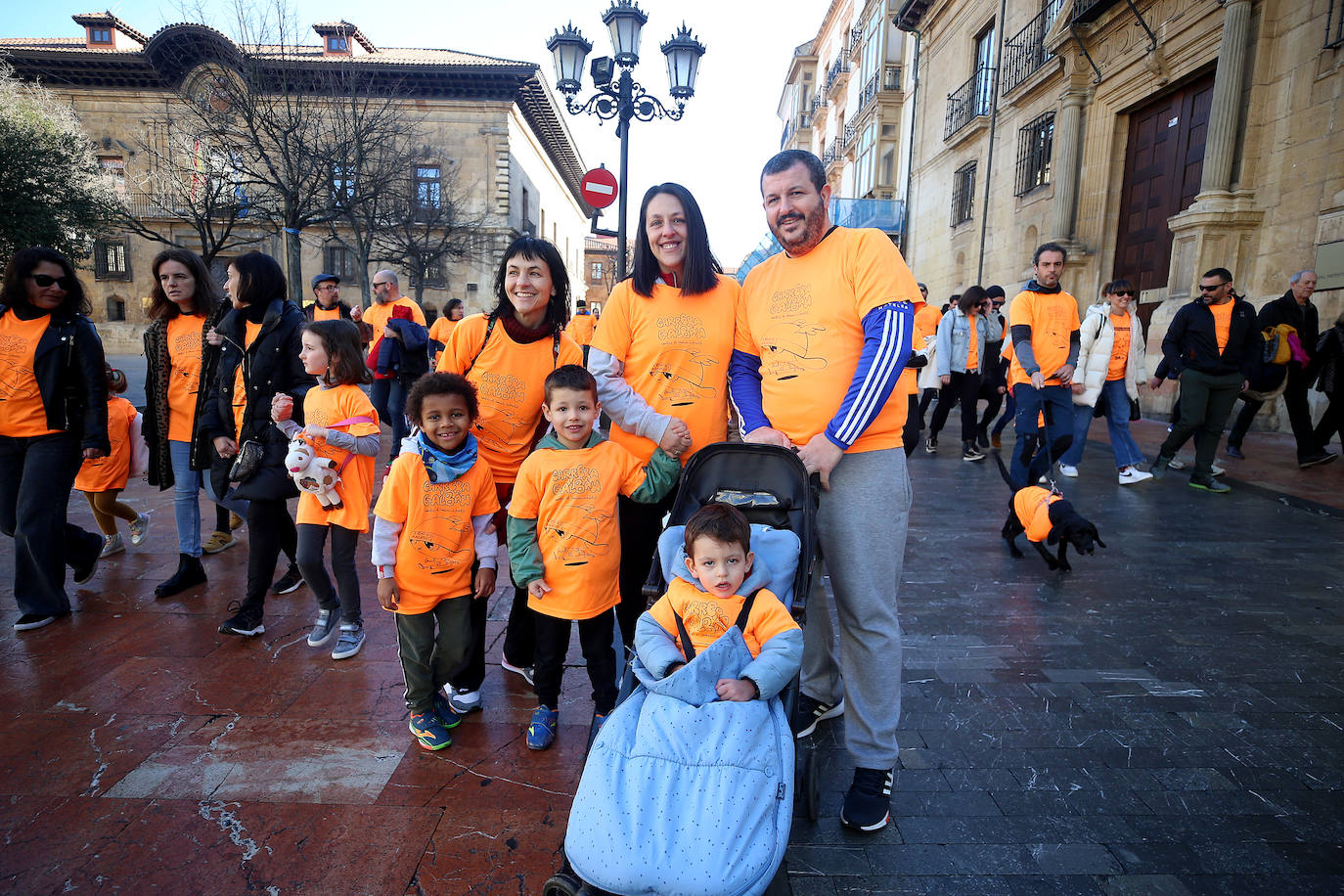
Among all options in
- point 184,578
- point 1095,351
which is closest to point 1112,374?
point 1095,351

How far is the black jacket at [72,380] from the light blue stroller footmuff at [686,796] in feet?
12.8

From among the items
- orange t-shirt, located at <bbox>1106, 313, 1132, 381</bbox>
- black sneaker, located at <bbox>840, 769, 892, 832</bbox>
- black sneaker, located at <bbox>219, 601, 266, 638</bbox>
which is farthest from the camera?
orange t-shirt, located at <bbox>1106, 313, 1132, 381</bbox>

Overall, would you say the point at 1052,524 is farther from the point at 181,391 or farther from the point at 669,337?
the point at 181,391

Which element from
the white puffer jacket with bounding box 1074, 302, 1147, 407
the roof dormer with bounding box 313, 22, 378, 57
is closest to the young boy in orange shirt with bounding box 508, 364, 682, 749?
the white puffer jacket with bounding box 1074, 302, 1147, 407

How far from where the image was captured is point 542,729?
111 inches

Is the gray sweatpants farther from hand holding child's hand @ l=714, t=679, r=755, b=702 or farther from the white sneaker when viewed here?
the white sneaker

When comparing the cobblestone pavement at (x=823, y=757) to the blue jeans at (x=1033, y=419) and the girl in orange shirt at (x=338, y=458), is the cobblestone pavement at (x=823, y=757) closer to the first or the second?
the girl in orange shirt at (x=338, y=458)

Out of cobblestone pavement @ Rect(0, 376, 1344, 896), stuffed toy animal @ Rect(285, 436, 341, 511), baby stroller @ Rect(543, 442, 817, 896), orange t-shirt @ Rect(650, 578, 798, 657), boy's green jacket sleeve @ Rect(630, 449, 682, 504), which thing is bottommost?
cobblestone pavement @ Rect(0, 376, 1344, 896)

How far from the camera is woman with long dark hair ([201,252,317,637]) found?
12.6 ft

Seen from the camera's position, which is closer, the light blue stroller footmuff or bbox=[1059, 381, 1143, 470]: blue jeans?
the light blue stroller footmuff

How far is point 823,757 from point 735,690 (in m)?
0.99

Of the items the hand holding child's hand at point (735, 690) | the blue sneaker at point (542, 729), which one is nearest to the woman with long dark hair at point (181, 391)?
the blue sneaker at point (542, 729)

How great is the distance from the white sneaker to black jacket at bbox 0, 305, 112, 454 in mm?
8942

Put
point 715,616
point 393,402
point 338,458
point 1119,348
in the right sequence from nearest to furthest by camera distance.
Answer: point 715,616 → point 338,458 → point 1119,348 → point 393,402
